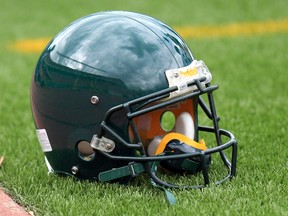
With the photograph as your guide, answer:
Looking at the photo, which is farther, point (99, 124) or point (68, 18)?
point (68, 18)

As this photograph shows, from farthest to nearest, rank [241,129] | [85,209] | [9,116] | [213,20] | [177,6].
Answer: [177,6] → [213,20] → [9,116] → [241,129] → [85,209]

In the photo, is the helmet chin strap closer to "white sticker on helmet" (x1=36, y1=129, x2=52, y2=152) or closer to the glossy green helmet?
the glossy green helmet

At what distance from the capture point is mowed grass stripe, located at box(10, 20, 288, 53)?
7.90 m

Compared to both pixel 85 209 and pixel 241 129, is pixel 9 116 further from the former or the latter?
pixel 85 209

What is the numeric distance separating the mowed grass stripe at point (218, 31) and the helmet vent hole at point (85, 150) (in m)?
4.43

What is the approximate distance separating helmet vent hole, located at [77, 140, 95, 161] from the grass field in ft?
0.47

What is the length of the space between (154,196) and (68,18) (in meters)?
6.60

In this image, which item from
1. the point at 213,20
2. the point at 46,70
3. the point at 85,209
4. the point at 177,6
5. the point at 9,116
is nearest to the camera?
the point at 85,209

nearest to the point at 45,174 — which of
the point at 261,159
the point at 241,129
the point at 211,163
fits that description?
the point at 211,163

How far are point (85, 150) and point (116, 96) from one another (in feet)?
1.28

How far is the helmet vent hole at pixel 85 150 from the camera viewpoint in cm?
329

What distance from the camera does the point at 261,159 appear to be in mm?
3727

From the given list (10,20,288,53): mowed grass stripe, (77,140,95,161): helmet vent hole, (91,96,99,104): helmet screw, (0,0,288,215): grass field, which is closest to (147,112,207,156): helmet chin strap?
(0,0,288,215): grass field

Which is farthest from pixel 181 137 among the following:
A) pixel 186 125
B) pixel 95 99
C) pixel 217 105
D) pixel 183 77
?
pixel 217 105
